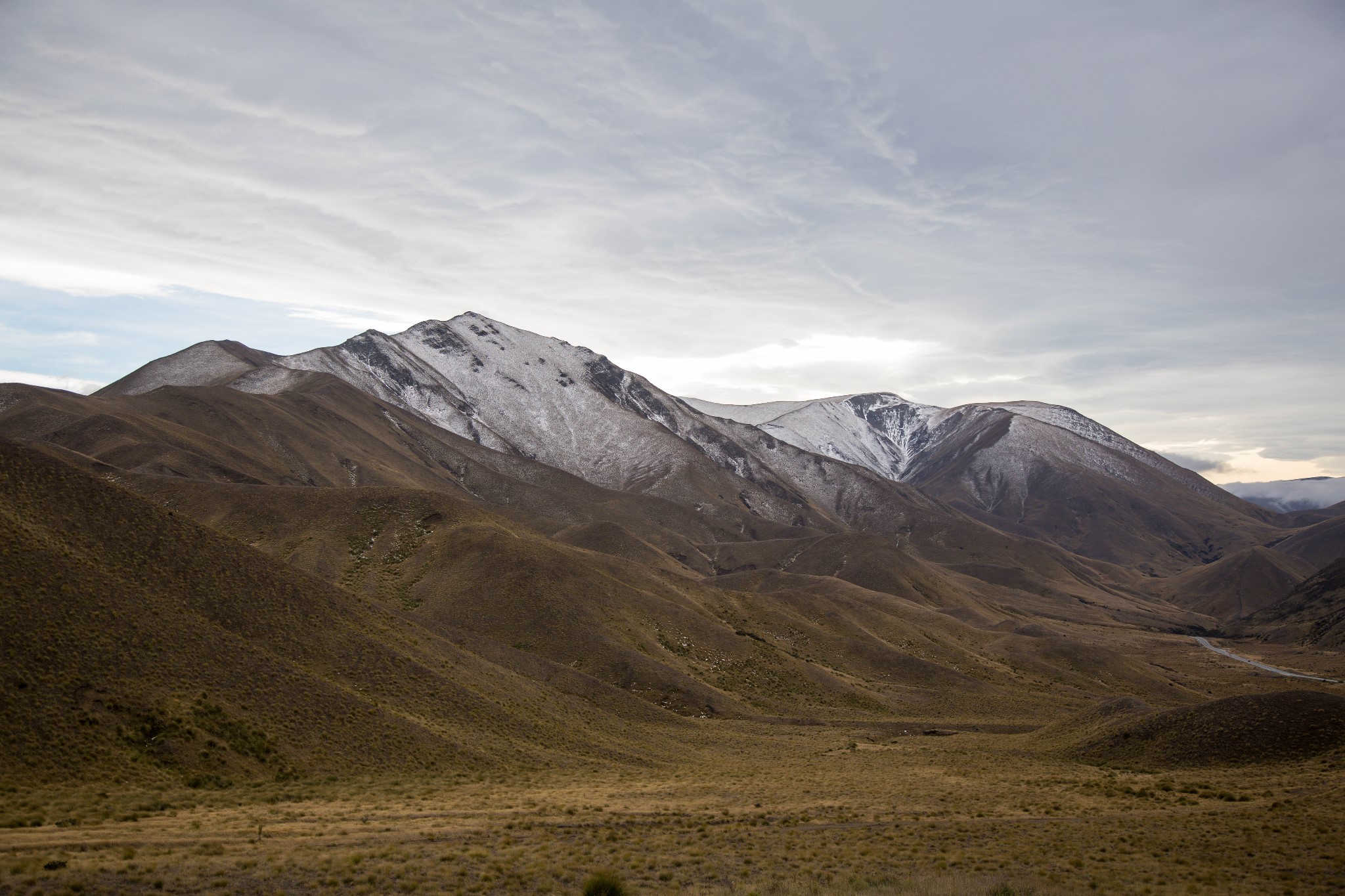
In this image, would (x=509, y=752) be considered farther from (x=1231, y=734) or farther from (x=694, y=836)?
(x=1231, y=734)

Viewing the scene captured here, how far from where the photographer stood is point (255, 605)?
44719mm

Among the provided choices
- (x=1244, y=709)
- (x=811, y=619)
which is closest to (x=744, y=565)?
(x=811, y=619)

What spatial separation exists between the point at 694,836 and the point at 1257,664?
132516mm

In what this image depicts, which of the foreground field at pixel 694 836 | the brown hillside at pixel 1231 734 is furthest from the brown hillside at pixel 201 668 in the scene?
the brown hillside at pixel 1231 734

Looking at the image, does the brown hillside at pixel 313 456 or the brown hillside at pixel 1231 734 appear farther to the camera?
the brown hillside at pixel 313 456

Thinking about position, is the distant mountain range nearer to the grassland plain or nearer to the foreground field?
the grassland plain

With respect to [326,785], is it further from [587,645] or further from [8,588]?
[587,645]

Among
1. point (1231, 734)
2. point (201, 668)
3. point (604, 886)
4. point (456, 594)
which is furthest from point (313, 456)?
point (604, 886)

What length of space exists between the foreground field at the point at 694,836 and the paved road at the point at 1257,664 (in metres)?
85.5

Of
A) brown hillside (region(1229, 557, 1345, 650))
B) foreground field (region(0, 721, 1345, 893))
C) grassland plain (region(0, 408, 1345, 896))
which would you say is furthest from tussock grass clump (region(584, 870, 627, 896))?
brown hillside (region(1229, 557, 1345, 650))

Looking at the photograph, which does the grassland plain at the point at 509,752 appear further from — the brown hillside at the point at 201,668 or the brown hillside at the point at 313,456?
the brown hillside at the point at 313,456

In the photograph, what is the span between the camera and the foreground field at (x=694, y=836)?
21.9m

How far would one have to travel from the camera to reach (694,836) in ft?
94.5

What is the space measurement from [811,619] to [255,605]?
214 ft
